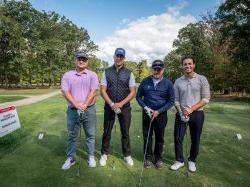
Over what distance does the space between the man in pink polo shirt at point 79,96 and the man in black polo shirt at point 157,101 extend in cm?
104

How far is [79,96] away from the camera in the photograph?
6.84 m

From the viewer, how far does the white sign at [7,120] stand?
28.1ft

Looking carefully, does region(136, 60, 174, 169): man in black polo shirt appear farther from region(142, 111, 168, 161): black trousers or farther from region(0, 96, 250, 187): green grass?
region(0, 96, 250, 187): green grass

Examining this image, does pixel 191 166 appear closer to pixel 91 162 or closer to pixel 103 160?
pixel 103 160

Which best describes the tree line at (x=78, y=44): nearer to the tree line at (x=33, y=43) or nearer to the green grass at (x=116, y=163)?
the tree line at (x=33, y=43)

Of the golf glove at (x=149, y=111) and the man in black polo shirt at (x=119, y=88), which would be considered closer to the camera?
the golf glove at (x=149, y=111)

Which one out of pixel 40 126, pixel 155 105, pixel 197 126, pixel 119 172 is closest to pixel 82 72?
pixel 155 105

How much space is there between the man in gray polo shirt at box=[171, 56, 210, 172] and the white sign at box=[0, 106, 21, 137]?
4415 mm

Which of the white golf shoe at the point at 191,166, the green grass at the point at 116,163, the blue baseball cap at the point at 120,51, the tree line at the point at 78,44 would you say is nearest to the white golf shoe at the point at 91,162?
the green grass at the point at 116,163

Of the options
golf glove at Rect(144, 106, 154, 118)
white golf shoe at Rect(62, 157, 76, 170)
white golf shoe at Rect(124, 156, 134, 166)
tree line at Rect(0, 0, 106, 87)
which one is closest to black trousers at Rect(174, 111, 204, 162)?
golf glove at Rect(144, 106, 154, 118)

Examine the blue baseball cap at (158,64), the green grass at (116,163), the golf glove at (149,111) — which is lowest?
the green grass at (116,163)

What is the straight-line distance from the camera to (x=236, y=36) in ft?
117

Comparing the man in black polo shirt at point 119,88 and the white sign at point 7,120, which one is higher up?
the man in black polo shirt at point 119,88

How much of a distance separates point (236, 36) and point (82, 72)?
31718 mm
